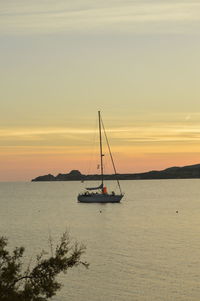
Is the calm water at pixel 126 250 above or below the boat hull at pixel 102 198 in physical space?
below

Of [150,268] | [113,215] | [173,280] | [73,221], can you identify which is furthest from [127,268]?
[113,215]

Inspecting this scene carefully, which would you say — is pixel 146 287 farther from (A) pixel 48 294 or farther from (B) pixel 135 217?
(B) pixel 135 217

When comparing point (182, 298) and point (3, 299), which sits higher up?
point (3, 299)

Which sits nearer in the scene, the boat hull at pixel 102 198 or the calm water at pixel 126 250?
the calm water at pixel 126 250

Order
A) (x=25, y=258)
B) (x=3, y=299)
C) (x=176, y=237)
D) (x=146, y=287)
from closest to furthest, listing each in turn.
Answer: (x=3, y=299)
(x=146, y=287)
(x=25, y=258)
(x=176, y=237)

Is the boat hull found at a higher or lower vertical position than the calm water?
higher

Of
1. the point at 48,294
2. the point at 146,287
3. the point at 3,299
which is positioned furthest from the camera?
the point at 146,287

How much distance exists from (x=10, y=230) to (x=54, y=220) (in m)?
26.4

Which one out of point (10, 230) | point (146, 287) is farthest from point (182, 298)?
point (10, 230)

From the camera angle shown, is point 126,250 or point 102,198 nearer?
point 126,250

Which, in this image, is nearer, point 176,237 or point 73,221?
point 176,237

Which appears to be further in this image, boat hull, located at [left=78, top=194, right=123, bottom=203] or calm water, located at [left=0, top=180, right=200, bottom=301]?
boat hull, located at [left=78, top=194, right=123, bottom=203]

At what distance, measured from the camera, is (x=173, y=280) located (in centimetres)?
6431

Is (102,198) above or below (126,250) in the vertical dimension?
above
